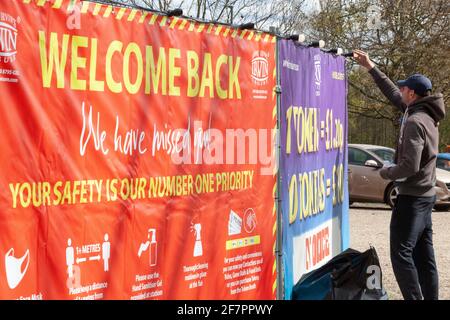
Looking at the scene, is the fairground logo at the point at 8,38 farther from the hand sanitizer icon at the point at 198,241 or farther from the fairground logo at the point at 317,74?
the fairground logo at the point at 317,74

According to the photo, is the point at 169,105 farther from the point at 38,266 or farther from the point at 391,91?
the point at 391,91

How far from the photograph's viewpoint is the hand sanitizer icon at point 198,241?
5570 millimetres

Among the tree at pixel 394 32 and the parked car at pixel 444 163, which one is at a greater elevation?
the tree at pixel 394 32

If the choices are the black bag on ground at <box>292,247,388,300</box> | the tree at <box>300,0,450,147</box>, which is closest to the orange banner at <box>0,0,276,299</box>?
the black bag on ground at <box>292,247,388,300</box>

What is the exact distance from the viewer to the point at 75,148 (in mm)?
4523

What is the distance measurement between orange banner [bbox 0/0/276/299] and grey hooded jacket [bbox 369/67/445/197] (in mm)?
1105

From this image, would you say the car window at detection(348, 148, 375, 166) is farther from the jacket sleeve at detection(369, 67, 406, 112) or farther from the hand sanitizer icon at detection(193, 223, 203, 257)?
the hand sanitizer icon at detection(193, 223, 203, 257)

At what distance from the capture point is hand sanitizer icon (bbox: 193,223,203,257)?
5.57 metres

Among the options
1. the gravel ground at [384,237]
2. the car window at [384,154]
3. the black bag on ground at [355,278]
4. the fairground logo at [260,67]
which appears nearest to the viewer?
the fairground logo at [260,67]

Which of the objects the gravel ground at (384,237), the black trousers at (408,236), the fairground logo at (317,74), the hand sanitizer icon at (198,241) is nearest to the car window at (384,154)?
the gravel ground at (384,237)

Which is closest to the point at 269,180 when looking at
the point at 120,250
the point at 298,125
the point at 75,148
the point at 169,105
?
the point at 298,125

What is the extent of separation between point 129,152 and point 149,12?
91 centimetres

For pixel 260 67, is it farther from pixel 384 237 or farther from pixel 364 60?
pixel 384 237

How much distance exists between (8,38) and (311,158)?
3.86m
